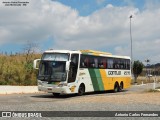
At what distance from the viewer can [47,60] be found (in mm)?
27484

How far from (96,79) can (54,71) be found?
221 inches

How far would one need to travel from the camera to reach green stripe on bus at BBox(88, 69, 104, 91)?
30847 mm

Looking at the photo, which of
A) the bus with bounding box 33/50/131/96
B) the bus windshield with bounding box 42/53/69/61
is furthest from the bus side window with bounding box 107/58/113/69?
the bus windshield with bounding box 42/53/69/61

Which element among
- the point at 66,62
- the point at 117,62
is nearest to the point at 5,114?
the point at 66,62

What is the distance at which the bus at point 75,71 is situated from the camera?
2697 cm

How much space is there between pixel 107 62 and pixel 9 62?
461 inches

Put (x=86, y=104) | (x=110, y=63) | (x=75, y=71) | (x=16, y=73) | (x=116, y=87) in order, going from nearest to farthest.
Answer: (x=86, y=104) < (x=75, y=71) < (x=110, y=63) < (x=116, y=87) < (x=16, y=73)

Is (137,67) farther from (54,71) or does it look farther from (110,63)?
(54,71)

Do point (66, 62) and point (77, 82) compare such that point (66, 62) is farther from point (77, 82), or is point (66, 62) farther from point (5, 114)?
point (5, 114)

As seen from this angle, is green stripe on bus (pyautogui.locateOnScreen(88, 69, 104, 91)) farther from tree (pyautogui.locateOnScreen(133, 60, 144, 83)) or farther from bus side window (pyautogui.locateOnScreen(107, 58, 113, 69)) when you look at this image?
tree (pyautogui.locateOnScreen(133, 60, 144, 83))

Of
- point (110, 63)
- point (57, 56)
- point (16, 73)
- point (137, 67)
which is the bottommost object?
point (16, 73)

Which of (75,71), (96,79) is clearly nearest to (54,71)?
(75,71)

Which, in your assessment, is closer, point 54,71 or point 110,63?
point 54,71

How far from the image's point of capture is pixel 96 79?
104 feet
